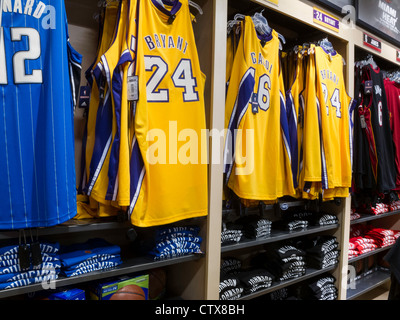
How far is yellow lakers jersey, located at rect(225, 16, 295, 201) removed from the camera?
73.0 inches

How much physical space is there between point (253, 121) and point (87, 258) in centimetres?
118

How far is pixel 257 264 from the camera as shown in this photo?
243 centimetres

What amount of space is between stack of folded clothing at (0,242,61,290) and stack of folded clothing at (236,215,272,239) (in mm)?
1202

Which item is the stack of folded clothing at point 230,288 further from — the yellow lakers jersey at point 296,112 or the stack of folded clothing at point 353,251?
the stack of folded clothing at point 353,251

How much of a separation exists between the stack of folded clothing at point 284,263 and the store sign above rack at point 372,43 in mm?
1890

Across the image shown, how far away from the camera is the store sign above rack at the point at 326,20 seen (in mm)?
2270

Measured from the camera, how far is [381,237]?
3.26 metres

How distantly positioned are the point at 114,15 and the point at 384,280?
11.5 ft

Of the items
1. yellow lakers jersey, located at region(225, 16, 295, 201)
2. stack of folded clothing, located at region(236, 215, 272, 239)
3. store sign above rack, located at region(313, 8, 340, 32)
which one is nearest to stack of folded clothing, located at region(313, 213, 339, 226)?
stack of folded clothing, located at region(236, 215, 272, 239)

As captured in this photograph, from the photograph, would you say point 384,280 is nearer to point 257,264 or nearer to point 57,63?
point 257,264

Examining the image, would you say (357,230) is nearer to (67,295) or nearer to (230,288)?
(230,288)

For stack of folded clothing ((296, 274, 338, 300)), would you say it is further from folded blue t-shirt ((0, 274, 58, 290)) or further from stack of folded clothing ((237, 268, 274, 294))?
folded blue t-shirt ((0, 274, 58, 290))

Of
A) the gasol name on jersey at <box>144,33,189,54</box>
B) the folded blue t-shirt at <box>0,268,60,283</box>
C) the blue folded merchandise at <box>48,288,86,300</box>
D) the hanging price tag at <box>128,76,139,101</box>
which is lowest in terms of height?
the blue folded merchandise at <box>48,288,86,300</box>
